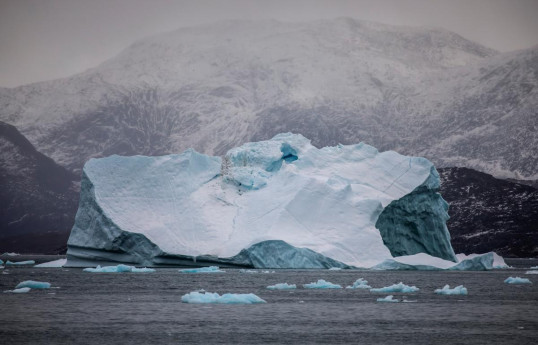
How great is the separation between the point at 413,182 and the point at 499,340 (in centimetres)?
2665

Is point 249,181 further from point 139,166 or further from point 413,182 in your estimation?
point 413,182

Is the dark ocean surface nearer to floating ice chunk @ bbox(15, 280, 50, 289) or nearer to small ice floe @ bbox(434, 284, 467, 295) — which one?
floating ice chunk @ bbox(15, 280, 50, 289)

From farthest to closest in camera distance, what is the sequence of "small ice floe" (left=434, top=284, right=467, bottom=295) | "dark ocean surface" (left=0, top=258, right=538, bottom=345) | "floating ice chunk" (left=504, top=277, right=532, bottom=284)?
"floating ice chunk" (left=504, top=277, right=532, bottom=284), "small ice floe" (left=434, top=284, right=467, bottom=295), "dark ocean surface" (left=0, top=258, right=538, bottom=345)

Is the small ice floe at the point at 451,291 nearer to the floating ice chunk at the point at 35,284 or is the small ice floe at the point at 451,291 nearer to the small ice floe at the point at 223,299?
the small ice floe at the point at 223,299

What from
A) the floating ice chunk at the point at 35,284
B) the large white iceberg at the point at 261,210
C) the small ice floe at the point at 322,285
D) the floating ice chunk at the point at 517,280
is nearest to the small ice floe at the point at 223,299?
the small ice floe at the point at 322,285

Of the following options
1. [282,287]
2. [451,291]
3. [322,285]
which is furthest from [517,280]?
[282,287]

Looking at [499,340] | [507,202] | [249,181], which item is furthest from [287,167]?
[507,202]

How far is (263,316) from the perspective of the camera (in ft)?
74.3

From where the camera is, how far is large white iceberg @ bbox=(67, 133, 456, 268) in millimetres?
39094

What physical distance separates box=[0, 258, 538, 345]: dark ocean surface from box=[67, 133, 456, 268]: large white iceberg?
16.3 feet

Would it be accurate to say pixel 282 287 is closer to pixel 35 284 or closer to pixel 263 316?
pixel 263 316

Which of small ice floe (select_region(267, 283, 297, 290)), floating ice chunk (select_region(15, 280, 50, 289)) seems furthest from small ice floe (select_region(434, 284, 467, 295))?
floating ice chunk (select_region(15, 280, 50, 289))

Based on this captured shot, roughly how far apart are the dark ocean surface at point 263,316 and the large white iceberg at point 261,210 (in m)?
4.98

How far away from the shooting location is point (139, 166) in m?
42.4
